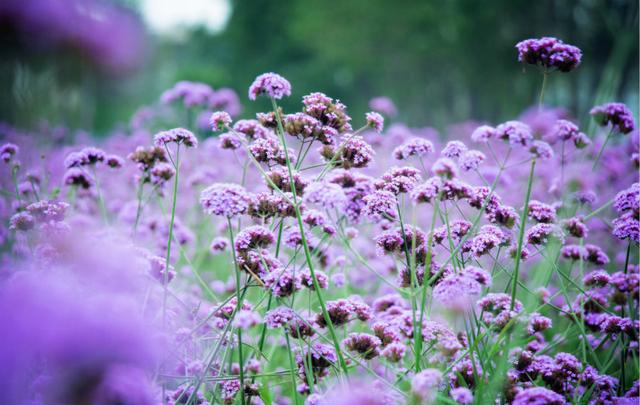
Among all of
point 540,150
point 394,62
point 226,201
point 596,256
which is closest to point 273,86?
point 226,201

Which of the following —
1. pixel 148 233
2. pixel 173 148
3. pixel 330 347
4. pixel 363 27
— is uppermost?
pixel 363 27

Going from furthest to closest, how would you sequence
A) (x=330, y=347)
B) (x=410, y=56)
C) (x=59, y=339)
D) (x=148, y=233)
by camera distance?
(x=410, y=56), (x=148, y=233), (x=330, y=347), (x=59, y=339)

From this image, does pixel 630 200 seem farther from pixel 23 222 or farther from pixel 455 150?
pixel 23 222

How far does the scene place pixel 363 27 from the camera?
70.3 feet

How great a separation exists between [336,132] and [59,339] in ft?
4.87

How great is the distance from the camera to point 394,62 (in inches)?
864

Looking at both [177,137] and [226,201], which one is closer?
[226,201]

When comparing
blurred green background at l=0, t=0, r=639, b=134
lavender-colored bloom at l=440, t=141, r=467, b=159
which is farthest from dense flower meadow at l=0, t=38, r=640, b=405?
blurred green background at l=0, t=0, r=639, b=134

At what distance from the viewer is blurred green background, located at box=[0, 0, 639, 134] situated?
9844 mm

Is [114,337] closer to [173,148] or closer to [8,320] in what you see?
[8,320]

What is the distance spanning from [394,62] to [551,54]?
20737mm

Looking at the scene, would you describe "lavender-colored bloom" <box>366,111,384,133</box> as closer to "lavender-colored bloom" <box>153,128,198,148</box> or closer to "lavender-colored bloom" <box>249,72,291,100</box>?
"lavender-colored bloom" <box>249,72,291,100</box>

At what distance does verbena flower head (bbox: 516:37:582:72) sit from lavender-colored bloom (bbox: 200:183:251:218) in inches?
55.4

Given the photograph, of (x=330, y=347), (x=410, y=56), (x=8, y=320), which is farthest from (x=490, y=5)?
(x=8, y=320)
